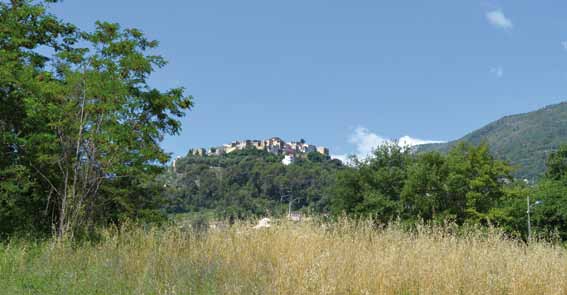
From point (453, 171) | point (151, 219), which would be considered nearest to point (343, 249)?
point (151, 219)

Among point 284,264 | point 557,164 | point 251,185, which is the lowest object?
point 284,264

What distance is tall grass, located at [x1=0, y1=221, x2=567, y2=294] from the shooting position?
5.68 metres

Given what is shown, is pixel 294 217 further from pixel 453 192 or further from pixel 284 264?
pixel 453 192

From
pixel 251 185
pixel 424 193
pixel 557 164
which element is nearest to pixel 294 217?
pixel 424 193

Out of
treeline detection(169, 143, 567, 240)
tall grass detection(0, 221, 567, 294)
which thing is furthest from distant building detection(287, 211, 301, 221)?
treeline detection(169, 143, 567, 240)

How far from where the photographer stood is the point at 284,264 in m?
6.06

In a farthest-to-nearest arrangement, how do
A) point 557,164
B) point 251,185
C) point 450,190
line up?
point 251,185
point 557,164
point 450,190

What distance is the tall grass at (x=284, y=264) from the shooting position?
568 cm

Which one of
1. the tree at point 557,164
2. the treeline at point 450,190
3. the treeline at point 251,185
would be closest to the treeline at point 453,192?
the treeline at point 450,190

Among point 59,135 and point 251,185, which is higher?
point 251,185

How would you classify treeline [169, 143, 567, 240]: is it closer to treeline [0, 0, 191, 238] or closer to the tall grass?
treeline [0, 0, 191, 238]

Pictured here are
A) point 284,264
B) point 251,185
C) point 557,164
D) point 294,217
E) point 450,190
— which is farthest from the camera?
point 251,185

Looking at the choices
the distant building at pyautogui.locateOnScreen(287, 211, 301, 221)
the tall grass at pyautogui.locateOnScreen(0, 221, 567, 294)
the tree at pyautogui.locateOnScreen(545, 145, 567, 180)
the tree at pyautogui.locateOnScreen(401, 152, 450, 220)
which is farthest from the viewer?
the tree at pyautogui.locateOnScreen(545, 145, 567, 180)

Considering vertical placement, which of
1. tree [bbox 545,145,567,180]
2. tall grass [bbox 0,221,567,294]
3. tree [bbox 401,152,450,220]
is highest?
tree [bbox 545,145,567,180]
